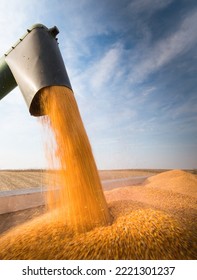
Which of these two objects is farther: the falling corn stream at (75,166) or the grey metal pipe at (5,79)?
the grey metal pipe at (5,79)

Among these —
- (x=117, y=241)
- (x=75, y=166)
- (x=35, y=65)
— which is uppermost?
(x=35, y=65)

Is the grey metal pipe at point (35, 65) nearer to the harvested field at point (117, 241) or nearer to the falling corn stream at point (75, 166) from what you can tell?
the falling corn stream at point (75, 166)

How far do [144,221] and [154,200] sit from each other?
75 centimetres

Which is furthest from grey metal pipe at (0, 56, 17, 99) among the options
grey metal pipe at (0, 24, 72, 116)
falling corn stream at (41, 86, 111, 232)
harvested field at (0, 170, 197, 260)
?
harvested field at (0, 170, 197, 260)

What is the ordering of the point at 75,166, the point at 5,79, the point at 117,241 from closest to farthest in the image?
the point at 117,241
the point at 75,166
the point at 5,79

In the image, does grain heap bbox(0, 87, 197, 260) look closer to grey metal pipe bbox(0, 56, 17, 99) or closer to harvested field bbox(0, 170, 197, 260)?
harvested field bbox(0, 170, 197, 260)

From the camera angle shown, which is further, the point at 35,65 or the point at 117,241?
the point at 35,65

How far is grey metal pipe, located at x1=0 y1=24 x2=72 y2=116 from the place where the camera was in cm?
95

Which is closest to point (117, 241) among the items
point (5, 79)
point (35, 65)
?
point (35, 65)

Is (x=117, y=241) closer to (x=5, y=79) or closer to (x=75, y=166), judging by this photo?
(x=75, y=166)

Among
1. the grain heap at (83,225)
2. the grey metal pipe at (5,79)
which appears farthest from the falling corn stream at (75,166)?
the grey metal pipe at (5,79)

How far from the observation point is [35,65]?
96cm

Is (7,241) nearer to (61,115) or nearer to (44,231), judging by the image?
(44,231)

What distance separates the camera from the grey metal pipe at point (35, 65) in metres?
0.95
